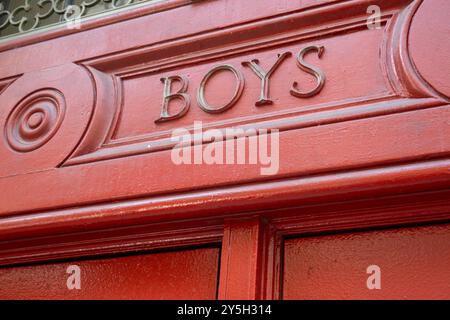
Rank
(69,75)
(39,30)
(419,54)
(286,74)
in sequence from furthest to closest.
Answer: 1. (39,30)
2. (69,75)
3. (286,74)
4. (419,54)

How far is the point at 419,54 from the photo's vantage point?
1.10 metres

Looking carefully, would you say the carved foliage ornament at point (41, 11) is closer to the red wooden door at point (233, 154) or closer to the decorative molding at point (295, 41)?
the red wooden door at point (233, 154)

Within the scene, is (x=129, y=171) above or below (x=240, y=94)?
below

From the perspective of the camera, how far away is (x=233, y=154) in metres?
1.15

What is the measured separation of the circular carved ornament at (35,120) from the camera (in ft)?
4.57

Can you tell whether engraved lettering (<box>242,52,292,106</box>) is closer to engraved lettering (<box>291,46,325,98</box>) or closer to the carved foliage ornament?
engraved lettering (<box>291,46,325,98</box>)

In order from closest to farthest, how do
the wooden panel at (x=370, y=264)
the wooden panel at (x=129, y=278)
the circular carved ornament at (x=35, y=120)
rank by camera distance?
the wooden panel at (x=370, y=264) → the wooden panel at (x=129, y=278) → the circular carved ornament at (x=35, y=120)

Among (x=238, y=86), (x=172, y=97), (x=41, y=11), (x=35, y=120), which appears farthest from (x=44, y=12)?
(x=238, y=86)

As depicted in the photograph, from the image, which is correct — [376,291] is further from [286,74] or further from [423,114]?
[286,74]

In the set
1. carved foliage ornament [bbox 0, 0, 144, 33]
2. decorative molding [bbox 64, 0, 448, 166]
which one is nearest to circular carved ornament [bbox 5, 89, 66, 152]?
decorative molding [bbox 64, 0, 448, 166]

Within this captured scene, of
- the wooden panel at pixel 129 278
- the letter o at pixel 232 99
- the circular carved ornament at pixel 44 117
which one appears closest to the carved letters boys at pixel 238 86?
the letter o at pixel 232 99

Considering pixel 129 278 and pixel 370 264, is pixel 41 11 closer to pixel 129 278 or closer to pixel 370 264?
pixel 129 278
